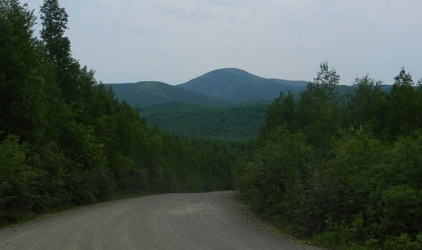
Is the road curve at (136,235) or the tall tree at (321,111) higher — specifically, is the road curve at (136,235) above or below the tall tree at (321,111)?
below

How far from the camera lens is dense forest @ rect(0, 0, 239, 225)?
19628mm

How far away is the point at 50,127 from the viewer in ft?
84.3

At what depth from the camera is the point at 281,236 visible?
15.8 metres

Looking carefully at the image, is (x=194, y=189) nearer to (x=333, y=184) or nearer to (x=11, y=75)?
(x=11, y=75)

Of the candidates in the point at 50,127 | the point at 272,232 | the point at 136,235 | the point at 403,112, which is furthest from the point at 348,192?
the point at 50,127

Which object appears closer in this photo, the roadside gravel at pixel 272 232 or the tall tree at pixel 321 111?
the roadside gravel at pixel 272 232

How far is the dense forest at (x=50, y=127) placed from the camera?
64.4ft

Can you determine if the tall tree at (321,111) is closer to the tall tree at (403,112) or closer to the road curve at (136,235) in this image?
the tall tree at (403,112)

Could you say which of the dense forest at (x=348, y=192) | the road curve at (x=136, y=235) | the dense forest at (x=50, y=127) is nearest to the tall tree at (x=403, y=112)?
the dense forest at (x=348, y=192)

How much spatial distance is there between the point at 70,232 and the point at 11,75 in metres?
10.9

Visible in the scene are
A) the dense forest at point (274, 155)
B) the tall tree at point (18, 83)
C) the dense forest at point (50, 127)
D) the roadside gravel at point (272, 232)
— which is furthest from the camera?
the tall tree at point (18, 83)

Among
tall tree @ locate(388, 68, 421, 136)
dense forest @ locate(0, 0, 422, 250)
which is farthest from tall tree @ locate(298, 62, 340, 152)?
tall tree @ locate(388, 68, 421, 136)

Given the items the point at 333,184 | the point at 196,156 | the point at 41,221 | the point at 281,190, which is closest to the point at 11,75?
the point at 41,221

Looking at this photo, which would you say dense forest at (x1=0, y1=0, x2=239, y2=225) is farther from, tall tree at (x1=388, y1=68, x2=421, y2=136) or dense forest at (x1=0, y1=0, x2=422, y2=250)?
tall tree at (x1=388, y1=68, x2=421, y2=136)
